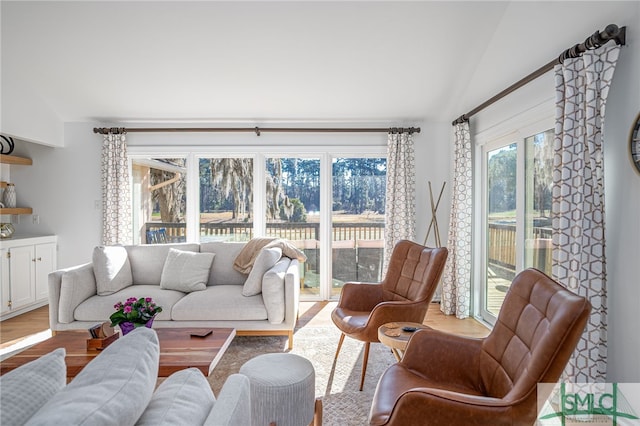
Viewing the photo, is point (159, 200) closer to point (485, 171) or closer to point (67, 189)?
point (67, 189)

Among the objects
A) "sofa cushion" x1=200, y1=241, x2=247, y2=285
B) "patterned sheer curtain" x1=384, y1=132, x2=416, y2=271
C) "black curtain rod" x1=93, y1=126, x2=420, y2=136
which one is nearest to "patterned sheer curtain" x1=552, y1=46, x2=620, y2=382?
"patterned sheer curtain" x1=384, y1=132, x2=416, y2=271

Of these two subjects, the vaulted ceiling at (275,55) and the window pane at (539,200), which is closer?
the window pane at (539,200)

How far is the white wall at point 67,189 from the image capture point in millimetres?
4500

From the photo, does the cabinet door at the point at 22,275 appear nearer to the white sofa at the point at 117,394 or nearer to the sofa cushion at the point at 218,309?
the sofa cushion at the point at 218,309

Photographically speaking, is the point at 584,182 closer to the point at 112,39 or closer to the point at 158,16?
the point at 158,16

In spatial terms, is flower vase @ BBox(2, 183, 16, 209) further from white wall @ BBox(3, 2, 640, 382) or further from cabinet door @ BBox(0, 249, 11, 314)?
cabinet door @ BBox(0, 249, 11, 314)

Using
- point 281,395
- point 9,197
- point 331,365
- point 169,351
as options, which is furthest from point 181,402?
point 9,197

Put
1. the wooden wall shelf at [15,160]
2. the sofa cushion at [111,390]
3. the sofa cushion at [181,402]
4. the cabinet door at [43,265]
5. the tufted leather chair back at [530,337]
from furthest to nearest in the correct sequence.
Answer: the cabinet door at [43,265], the wooden wall shelf at [15,160], the tufted leather chair back at [530,337], the sofa cushion at [181,402], the sofa cushion at [111,390]

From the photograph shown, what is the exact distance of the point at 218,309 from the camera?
2992 mm

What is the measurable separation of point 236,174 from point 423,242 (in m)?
2.65

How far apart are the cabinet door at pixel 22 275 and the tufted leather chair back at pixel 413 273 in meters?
4.05

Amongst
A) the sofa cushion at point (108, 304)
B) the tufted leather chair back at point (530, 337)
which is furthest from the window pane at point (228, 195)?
→ the tufted leather chair back at point (530, 337)

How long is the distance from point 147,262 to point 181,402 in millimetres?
3028

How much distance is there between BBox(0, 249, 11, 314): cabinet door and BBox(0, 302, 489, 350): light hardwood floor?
0.18 m
